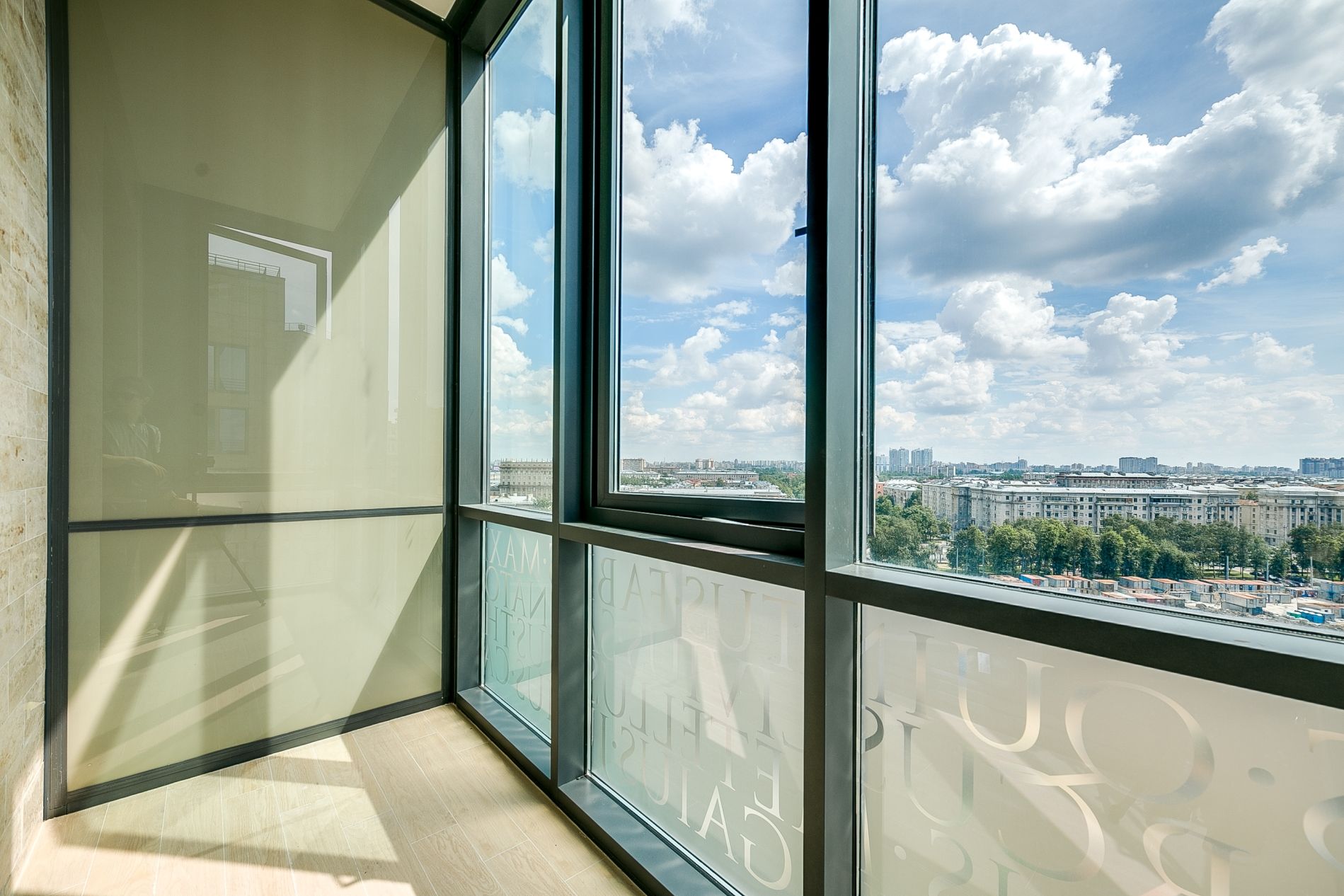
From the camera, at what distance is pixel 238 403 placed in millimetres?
2234

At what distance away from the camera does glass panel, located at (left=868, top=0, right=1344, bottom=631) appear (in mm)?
797

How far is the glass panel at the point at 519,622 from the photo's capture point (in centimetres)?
229

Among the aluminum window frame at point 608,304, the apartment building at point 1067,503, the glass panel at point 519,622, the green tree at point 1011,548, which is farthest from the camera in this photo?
the glass panel at point 519,622

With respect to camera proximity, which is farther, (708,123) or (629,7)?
(629,7)

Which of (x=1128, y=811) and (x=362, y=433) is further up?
(x=362, y=433)

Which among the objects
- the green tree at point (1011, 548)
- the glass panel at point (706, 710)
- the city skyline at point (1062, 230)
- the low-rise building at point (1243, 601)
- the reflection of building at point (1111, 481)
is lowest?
the glass panel at point (706, 710)

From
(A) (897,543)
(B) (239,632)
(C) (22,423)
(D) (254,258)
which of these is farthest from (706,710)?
(D) (254,258)

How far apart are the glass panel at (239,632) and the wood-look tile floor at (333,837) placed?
7.6 inches

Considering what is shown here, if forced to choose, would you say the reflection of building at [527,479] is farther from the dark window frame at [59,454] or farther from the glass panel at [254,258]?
the dark window frame at [59,454]

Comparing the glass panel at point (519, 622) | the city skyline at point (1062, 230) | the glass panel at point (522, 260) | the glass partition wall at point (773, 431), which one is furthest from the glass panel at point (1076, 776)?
the glass panel at point (522, 260)

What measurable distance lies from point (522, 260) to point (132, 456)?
4.77ft

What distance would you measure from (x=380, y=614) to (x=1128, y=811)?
8.25 ft

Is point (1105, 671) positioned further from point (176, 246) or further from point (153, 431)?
point (176, 246)

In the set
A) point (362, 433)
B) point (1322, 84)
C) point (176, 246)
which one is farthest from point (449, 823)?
point (1322, 84)
